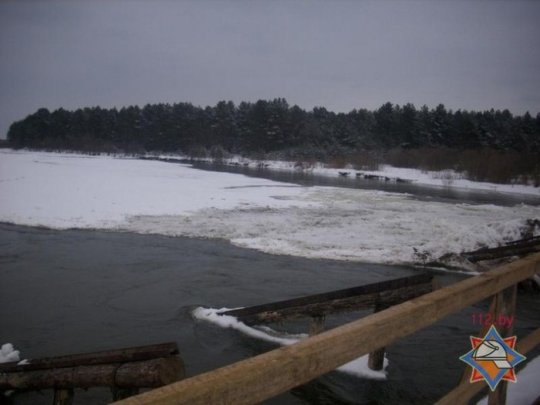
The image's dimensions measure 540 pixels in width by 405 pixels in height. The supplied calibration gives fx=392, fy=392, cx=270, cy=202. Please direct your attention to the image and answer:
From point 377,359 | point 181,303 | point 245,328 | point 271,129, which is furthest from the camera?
point 271,129

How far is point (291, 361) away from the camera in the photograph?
4.80ft

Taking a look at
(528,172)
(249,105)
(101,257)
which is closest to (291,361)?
(101,257)

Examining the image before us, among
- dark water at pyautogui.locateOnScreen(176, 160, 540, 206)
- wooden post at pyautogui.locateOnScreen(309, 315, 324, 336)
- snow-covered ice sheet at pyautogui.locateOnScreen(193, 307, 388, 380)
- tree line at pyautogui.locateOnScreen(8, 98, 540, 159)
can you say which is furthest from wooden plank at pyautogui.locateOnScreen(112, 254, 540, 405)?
tree line at pyautogui.locateOnScreen(8, 98, 540, 159)

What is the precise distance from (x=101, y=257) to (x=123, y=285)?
2.62m

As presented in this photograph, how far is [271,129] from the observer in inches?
4299

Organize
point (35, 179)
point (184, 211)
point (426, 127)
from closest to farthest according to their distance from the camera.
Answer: point (184, 211) < point (35, 179) < point (426, 127)

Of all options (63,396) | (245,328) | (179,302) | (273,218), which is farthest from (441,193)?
(63,396)

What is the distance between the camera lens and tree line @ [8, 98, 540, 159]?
300ft

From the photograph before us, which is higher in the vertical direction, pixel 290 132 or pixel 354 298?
pixel 290 132

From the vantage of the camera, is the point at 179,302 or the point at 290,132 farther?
the point at 290,132

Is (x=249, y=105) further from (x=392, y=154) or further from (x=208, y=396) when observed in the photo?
(x=208, y=396)

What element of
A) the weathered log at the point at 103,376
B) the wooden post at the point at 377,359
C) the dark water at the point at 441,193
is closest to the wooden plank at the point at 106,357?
the weathered log at the point at 103,376
